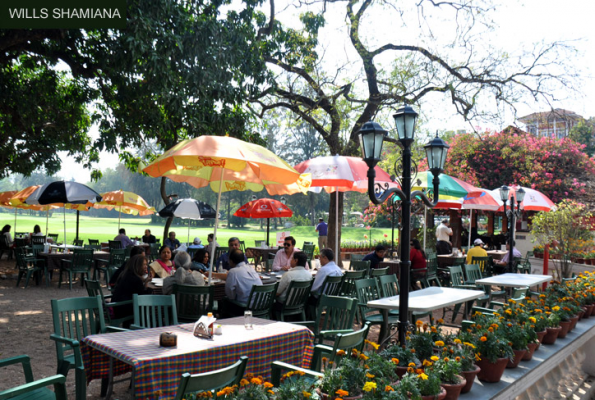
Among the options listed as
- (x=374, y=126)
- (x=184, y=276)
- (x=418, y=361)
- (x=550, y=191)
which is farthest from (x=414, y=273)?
(x=550, y=191)

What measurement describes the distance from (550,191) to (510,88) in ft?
28.2

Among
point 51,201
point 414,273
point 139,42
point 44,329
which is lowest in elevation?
point 44,329

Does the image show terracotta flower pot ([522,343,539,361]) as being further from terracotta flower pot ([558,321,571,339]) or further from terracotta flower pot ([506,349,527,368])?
terracotta flower pot ([558,321,571,339])

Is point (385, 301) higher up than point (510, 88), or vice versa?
point (510, 88)

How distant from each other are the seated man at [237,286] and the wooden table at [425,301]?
152 cm

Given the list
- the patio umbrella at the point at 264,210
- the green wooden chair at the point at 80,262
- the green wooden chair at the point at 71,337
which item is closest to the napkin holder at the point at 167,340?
the green wooden chair at the point at 71,337

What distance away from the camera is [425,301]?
231 inches

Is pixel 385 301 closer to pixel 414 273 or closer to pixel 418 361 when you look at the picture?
pixel 418 361

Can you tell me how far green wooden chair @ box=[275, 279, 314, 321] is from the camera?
6422 millimetres

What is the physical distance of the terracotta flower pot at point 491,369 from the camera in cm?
355

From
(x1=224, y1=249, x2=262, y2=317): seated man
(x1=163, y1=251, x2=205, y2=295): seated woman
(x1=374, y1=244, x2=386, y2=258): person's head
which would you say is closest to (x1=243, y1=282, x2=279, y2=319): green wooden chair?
(x1=224, y1=249, x2=262, y2=317): seated man

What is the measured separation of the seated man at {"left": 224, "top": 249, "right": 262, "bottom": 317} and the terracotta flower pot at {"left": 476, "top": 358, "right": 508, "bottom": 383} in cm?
313

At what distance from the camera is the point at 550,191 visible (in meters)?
20.8

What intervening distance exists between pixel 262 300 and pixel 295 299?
2.25ft
